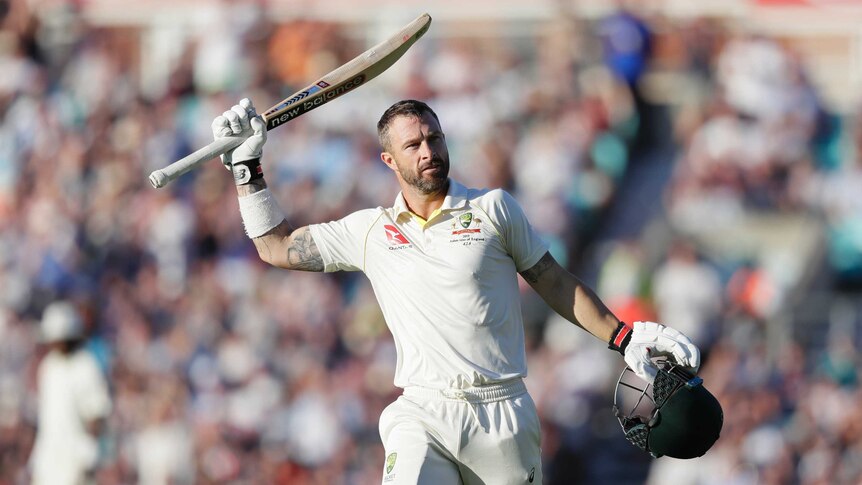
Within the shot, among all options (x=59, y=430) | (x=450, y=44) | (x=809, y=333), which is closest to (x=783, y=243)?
(x=809, y=333)

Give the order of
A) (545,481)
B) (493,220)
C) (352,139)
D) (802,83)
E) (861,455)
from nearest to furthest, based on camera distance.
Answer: (493,220) → (861,455) → (545,481) → (802,83) → (352,139)

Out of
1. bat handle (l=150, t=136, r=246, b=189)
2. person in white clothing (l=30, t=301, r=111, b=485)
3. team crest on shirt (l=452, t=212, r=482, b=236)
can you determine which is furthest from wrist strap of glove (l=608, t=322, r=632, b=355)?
person in white clothing (l=30, t=301, r=111, b=485)

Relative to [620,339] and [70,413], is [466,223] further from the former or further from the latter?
[70,413]

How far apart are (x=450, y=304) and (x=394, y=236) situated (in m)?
0.41

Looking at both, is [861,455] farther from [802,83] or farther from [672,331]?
[672,331]

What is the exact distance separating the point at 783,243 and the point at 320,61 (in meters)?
5.27

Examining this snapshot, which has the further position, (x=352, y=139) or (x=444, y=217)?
(x=352, y=139)

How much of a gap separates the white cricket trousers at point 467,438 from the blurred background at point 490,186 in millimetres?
5509

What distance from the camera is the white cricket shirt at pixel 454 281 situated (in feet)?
18.6

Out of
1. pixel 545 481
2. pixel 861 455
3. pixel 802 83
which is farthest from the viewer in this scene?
pixel 802 83

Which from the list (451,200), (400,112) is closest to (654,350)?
(451,200)

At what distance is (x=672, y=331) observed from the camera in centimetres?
580

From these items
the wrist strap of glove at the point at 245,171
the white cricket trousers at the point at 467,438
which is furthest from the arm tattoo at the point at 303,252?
the white cricket trousers at the point at 467,438

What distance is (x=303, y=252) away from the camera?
19.7 feet
